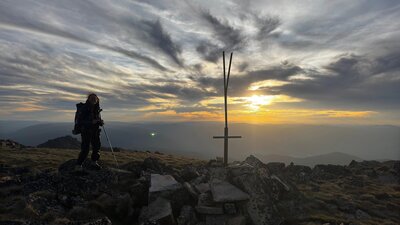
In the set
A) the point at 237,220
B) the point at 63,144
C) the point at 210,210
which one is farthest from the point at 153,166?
the point at 63,144

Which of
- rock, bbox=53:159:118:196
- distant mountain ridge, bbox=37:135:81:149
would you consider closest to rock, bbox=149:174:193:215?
rock, bbox=53:159:118:196

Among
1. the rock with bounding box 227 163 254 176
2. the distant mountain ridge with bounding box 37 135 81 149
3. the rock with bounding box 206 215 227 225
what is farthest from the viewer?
the distant mountain ridge with bounding box 37 135 81 149

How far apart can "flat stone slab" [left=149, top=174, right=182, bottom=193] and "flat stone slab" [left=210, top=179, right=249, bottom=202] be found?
203cm

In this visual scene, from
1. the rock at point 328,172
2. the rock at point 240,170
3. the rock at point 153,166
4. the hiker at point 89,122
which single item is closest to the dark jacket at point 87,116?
the hiker at point 89,122

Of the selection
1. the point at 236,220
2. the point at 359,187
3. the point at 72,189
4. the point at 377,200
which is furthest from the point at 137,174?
the point at 359,187

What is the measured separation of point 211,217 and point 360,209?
39.5 ft

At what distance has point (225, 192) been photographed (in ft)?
52.5

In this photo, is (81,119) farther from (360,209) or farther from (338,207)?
(360,209)

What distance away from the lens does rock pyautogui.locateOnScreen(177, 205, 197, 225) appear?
14.8 metres

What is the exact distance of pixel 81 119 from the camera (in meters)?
18.4

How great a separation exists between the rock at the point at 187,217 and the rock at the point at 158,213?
60 cm

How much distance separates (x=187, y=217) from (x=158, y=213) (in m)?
1.47

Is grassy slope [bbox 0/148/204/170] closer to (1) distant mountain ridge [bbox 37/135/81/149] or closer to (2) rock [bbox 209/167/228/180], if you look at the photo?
(2) rock [bbox 209/167/228/180]

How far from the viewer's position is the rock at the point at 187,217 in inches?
583
